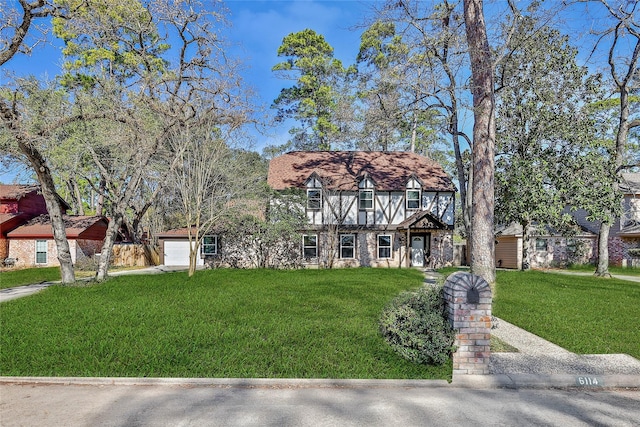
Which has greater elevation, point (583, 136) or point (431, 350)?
→ point (583, 136)

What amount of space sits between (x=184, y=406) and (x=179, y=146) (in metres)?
12.8

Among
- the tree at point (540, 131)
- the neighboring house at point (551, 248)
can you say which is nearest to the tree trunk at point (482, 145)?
the tree at point (540, 131)

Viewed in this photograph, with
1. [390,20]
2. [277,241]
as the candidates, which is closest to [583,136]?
[390,20]

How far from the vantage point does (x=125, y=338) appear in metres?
6.11

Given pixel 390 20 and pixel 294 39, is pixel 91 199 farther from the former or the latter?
pixel 390 20

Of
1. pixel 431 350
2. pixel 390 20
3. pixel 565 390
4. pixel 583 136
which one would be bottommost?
pixel 565 390

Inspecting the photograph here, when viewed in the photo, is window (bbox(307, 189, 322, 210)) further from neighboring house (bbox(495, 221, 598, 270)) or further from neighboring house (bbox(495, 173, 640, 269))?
neighboring house (bbox(495, 221, 598, 270))

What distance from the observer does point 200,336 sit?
247 inches

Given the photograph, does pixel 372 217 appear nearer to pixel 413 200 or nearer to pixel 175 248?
pixel 413 200

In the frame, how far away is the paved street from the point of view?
3.73 meters

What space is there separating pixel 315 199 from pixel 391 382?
17.7 meters

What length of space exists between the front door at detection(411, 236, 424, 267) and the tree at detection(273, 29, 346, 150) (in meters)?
12.5

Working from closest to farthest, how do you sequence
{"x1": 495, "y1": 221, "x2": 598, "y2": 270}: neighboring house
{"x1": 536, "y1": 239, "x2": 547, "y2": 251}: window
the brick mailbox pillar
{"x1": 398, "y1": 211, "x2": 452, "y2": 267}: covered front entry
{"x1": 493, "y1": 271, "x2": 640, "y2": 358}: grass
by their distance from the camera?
the brick mailbox pillar, {"x1": 493, "y1": 271, "x2": 640, "y2": 358}: grass, {"x1": 398, "y1": 211, "x2": 452, "y2": 267}: covered front entry, {"x1": 495, "y1": 221, "x2": 598, "y2": 270}: neighboring house, {"x1": 536, "y1": 239, "x2": 547, "y2": 251}: window

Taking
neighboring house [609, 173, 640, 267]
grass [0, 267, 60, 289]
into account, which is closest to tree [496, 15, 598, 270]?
neighboring house [609, 173, 640, 267]
